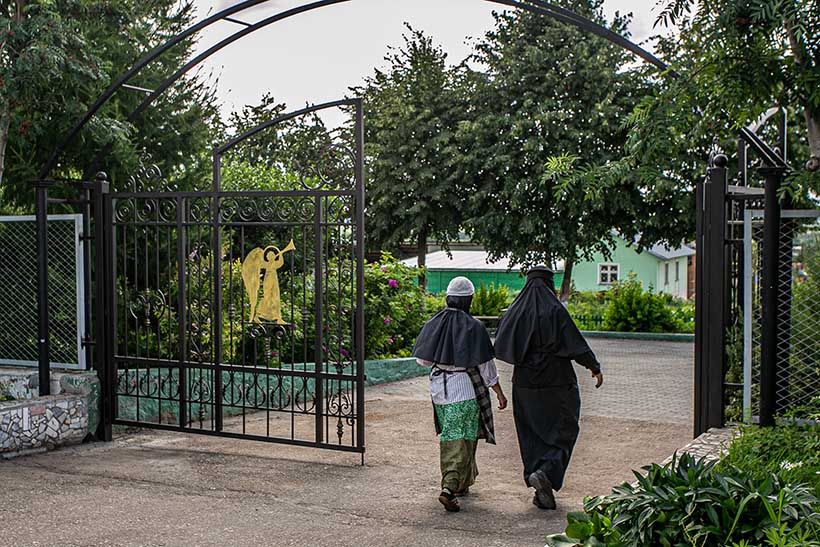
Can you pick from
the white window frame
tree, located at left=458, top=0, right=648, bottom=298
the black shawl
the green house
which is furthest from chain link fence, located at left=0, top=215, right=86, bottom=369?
the white window frame

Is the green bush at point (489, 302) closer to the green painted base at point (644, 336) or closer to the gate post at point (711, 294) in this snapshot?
the green painted base at point (644, 336)

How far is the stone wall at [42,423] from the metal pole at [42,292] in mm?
253

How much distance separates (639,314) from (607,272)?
23.1 meters

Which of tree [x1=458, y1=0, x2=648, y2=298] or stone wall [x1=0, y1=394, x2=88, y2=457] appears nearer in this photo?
stone wall [x1=0, y1=394, x2=88, y2=457]

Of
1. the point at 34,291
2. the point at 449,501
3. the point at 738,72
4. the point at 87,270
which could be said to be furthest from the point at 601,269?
the point at 738,72

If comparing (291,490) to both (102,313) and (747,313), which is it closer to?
(102,313)

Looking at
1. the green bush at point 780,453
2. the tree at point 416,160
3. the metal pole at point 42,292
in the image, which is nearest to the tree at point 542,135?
the tree at point 416,160

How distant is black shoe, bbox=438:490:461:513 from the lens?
7184 millimetres

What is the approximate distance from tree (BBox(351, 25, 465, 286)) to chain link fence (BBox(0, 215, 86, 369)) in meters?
17.2

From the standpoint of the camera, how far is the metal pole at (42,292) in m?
9.61

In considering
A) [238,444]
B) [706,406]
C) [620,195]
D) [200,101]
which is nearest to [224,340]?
[238,444]

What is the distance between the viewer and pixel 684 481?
4.55 m

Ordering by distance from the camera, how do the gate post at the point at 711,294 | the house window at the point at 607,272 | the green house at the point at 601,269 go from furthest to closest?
the house window at the point at 607,272 < the green house at the point at 601,269 < the gate post at the point at 711,294

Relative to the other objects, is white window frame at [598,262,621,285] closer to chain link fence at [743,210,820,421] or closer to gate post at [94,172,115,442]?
gate post at [94,172,115,442]
